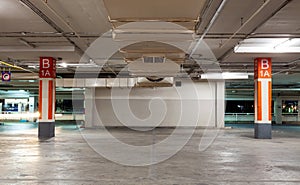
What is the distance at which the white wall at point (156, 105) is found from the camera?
1804 cm

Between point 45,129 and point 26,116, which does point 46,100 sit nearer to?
point 45,129

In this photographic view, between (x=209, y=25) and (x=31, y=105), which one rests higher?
(x=209, y=25)

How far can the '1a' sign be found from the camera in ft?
38.1

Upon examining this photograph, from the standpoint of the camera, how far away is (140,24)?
5.21 meters

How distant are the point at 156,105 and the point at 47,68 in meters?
7.74

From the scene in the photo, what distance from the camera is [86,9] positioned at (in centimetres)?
675

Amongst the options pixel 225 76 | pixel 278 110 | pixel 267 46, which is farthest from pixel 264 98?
pixel 278 110

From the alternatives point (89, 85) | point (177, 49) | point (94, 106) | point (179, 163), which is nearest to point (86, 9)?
point (177, 49)

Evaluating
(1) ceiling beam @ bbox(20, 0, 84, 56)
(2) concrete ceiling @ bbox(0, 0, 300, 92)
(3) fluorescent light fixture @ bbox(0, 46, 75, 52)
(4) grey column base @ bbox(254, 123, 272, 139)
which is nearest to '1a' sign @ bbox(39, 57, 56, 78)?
(2) concrete ceiling @ bbox(0, 0, 300, 92)

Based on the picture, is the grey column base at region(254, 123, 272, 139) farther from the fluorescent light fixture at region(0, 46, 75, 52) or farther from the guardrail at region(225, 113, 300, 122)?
the guardrail at region(225, 113, 300, 122)

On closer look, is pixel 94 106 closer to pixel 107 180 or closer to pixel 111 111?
pixel 111 111

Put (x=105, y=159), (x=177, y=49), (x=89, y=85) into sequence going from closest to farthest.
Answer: (x=105, y=159) < (x=177, y=49) < (x=89, y=85)

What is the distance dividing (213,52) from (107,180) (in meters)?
7.71

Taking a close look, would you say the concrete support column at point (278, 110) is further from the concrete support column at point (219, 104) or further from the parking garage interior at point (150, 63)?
the parking garage interior at point (150, 63)
